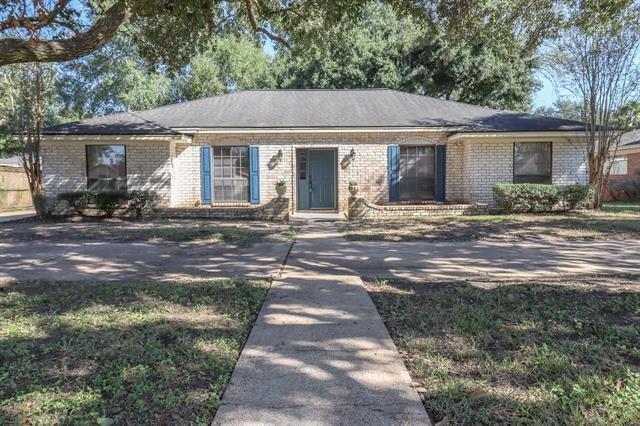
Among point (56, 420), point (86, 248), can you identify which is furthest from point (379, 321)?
point (86, 248)

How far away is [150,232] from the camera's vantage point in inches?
404

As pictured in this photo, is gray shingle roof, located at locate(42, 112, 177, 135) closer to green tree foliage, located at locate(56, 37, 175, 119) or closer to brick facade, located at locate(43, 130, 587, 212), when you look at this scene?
brick facade, located at locate(43, 130, 587, 212)

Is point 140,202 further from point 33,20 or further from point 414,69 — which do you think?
point 414,69

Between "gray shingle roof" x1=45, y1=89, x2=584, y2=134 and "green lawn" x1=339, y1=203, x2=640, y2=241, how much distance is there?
3.66 m

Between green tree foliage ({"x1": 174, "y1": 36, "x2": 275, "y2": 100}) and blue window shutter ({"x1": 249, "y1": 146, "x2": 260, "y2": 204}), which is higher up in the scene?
green tree foliage ({"x1": 174, "y1": 36, "x2": 275, "y2": 100})

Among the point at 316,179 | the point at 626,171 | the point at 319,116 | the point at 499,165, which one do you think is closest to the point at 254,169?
the point at 316,179

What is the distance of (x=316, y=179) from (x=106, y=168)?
7.21 meters

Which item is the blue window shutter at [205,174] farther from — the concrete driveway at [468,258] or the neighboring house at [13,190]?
the neighboring house at [13,190]

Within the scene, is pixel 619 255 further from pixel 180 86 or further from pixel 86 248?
pixel 180 86

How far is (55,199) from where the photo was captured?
14.4m

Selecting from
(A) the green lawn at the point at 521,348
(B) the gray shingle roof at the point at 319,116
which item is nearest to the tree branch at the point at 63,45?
(A) the green lawn at the point at 521,348

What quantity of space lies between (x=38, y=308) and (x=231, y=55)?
100ft

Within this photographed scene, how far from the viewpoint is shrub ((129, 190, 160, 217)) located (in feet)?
45.3

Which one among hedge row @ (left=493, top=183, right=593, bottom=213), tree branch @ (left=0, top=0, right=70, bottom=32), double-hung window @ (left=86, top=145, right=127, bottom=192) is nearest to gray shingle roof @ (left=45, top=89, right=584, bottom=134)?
double-hung window @ (left=86, top=145, right=127, bottom=192)
